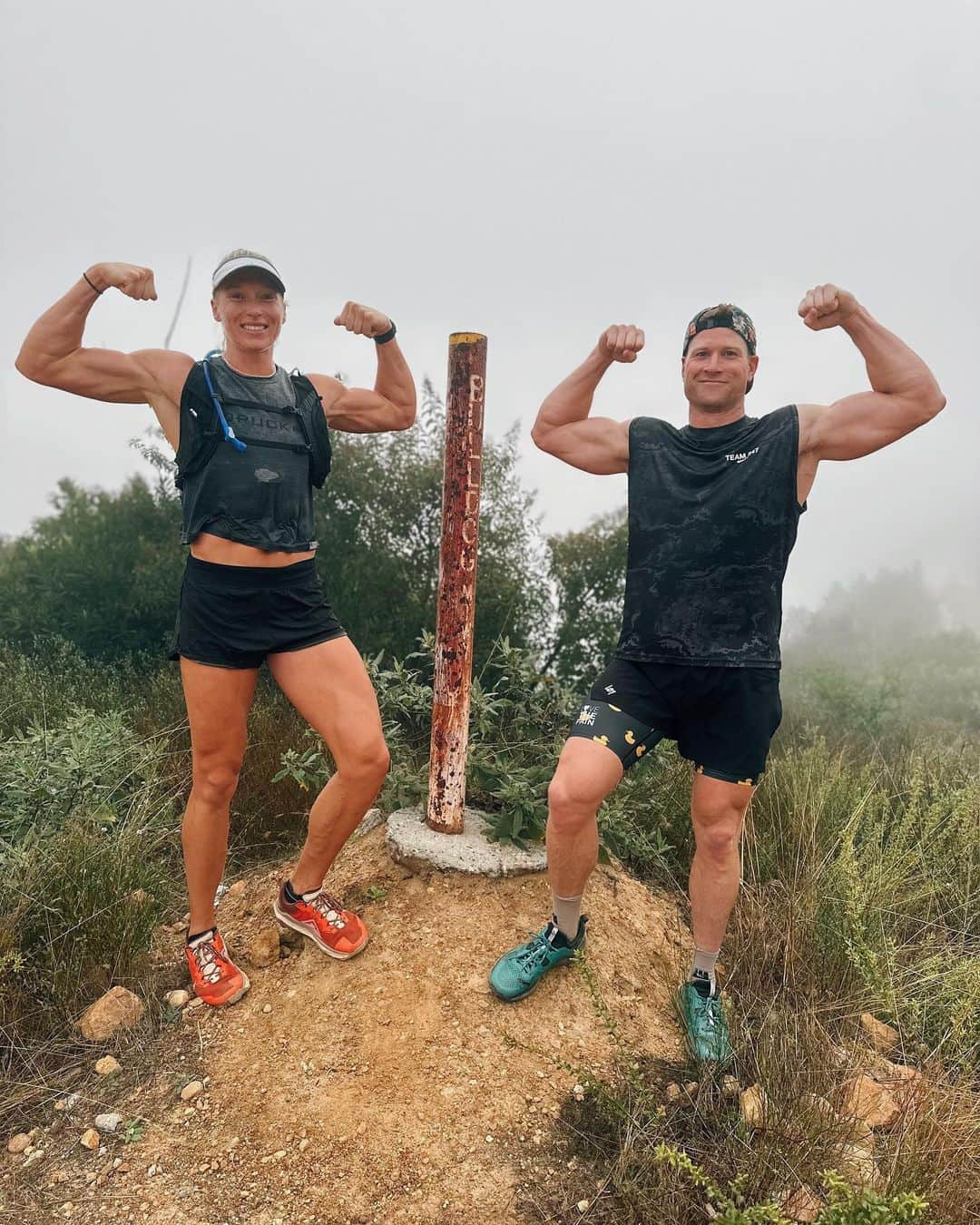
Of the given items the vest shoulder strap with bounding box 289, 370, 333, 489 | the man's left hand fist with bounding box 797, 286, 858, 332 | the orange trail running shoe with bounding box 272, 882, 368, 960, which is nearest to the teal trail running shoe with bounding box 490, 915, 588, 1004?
the orange trail running shoe with bounding box 272, 882, 368, 960

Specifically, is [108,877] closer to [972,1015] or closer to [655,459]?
[655,459]

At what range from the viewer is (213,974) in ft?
9.69

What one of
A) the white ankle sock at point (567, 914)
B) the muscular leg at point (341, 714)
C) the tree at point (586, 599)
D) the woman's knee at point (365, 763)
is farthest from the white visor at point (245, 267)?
the tree at point (586, 599)

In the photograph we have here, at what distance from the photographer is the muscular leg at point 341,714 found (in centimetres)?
278

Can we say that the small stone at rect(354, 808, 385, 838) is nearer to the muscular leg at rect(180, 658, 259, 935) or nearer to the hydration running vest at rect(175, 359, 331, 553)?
the muscular leg at rect(180, 658, 259, 935)

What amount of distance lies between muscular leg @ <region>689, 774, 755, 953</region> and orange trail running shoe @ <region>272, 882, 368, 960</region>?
4.13 feet

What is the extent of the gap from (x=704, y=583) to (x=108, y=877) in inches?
102

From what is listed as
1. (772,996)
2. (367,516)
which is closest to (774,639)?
(772,996)

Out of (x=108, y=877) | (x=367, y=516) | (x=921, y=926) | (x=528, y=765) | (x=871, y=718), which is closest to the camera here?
(x=108, y=877)

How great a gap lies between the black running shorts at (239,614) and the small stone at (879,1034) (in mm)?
2554

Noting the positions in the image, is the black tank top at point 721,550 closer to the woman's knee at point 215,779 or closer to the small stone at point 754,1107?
the small stone at point 754,1107

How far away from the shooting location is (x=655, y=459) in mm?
2695

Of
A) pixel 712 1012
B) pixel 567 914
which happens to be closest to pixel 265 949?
pixel 567 914

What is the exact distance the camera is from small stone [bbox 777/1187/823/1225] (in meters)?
2.17
